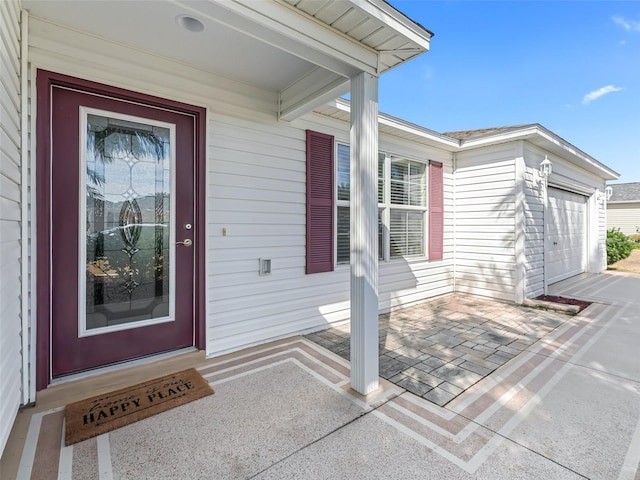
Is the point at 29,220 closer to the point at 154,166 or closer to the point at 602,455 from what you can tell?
the point at 154,166

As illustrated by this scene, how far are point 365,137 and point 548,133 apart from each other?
440 centimetres

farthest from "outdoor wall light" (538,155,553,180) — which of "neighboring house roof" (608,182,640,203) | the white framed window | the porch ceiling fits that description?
"neighboring house roof" (608,182,640,203)

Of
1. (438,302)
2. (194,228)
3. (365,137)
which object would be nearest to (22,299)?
(194,228)

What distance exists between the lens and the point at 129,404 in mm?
2082

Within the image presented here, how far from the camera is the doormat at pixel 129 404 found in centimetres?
184

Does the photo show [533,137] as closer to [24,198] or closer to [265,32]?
[265,32]

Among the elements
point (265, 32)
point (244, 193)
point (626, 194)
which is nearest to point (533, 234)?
point (244, 193)

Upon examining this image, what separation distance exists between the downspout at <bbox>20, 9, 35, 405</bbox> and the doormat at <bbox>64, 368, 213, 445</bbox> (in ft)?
1.41

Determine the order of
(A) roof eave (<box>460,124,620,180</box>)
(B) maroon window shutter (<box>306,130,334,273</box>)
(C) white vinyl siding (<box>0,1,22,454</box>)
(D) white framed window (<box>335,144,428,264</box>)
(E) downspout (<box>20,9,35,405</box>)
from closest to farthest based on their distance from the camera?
(C) white vinyl siding (<box>0,1,22,454</box>) → (E) downspout (<box>20,9,35,405</box>) → (B) maroon window shutter (<box>306,130,334,273</box>) → (D) white framed window (<box>335,144,428,264</box>) → (A) roof eave (<box>460,124,620,180</box>)

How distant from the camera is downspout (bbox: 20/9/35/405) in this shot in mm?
1960

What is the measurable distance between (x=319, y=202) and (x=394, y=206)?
1.51 metres

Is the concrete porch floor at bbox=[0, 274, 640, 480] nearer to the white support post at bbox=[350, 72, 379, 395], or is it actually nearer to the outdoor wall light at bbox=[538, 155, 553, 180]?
the white support post at bbox=[350, 72, 379, 395]

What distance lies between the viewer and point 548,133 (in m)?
4.88

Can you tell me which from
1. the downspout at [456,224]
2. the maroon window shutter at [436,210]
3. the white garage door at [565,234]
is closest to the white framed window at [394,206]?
the maroon window shutter at [436,210]
